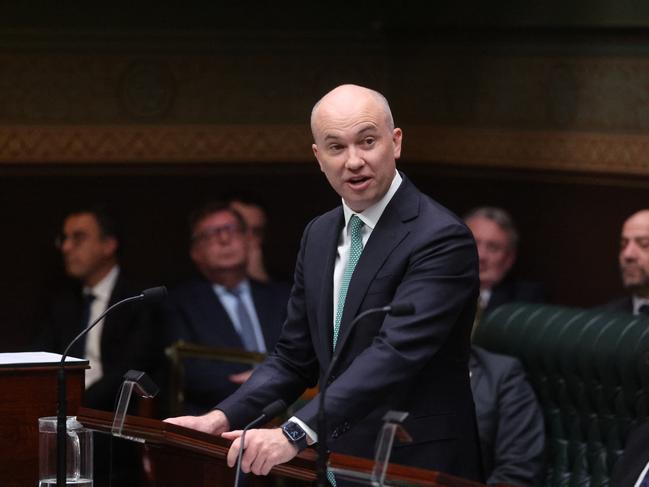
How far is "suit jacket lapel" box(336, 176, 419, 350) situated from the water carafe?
69cm

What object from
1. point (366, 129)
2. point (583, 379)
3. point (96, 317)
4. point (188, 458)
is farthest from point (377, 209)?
point (96, 317)

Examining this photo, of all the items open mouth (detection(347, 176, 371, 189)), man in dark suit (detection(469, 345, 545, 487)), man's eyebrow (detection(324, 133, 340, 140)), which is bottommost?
man in dark suit (detection(469, 345, 545, 487))

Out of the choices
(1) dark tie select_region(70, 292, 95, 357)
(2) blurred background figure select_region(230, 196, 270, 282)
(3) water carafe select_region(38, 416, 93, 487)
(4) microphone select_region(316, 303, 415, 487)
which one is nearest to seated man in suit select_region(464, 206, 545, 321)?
(2) blurred background figure select_region(230, 196, 270, 282)

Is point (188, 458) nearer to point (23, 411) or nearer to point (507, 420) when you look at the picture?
point (23, 411)

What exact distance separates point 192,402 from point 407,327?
3.14 m

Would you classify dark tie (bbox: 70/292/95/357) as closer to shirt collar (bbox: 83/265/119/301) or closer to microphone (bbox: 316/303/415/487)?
shirt collar (bbox: 83/265/119/301)

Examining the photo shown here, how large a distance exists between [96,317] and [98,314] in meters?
0.05

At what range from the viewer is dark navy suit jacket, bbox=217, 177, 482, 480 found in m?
3.48

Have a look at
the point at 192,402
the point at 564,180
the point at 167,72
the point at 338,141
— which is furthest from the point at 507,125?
the point at 338,141

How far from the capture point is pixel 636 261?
20.1 feet

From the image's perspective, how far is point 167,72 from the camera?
7.62m

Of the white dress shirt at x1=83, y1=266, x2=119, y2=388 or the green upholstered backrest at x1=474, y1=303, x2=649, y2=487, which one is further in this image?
the white dress shirt at x1=83, y1=266, x2=119, y2=388

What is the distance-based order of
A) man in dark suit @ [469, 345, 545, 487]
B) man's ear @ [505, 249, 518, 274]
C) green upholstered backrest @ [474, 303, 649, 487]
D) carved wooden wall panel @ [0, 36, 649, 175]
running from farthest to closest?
1. carved wooden wall panel @ [0, 36, 649, 175]
2. man's ear @ [505, 249, 518, 274]
3. man in dark suit @ [469, 345, 545, 487]
4. green upholstered backrest @ [474, 303, 649, 487]

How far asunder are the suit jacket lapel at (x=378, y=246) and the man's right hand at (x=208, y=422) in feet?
1.18
